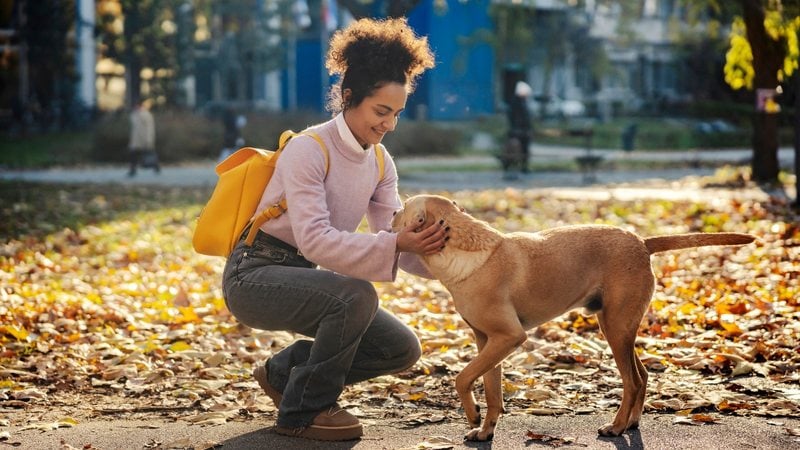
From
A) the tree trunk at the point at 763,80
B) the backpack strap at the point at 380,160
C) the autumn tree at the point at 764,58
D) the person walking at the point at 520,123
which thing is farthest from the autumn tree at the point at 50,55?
the backpack strap at the point at 380,160

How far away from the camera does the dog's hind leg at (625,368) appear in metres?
4.58

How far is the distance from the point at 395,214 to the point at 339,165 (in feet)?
1.10

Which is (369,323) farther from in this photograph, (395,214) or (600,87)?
(600,87)

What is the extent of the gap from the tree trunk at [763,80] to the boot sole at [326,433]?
41.5ft

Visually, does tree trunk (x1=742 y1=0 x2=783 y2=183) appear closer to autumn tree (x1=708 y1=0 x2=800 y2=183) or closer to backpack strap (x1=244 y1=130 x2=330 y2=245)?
autumn tree (x1=708 y1=0 x2=800 y2=183)

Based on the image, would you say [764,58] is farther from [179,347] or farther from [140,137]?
[140,137]

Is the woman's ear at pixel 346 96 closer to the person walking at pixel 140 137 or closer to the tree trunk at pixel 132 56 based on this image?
the person walking at pixel 140 137

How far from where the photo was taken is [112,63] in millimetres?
38250

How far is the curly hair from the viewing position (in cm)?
461

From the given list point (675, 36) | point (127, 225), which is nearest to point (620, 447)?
point (127, 225)

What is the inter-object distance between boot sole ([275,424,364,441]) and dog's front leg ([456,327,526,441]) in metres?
0.51

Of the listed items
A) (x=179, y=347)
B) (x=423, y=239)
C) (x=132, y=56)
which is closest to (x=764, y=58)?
(x=179, y=347)

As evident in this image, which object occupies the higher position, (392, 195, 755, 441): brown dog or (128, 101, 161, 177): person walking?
(392, 195, 755, 441): brown dog

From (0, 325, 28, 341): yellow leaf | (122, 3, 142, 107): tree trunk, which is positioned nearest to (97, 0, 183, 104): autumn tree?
(122, 3, 142, 107): tree trunk
